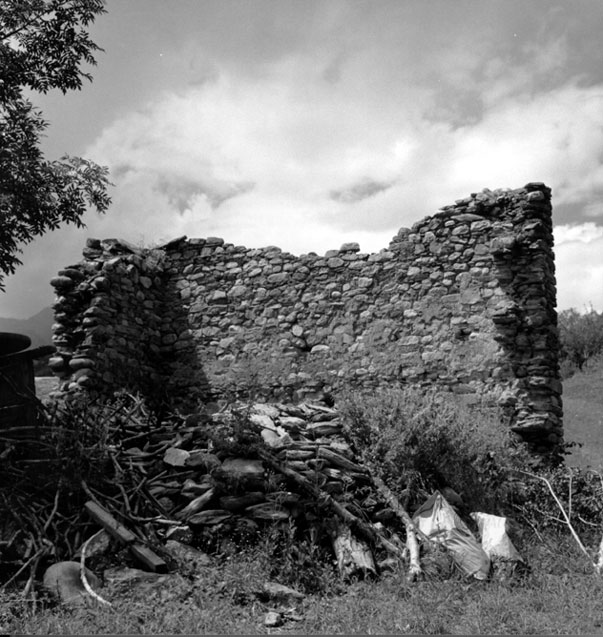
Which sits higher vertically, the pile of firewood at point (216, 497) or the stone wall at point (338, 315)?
the stone wall at point (338, 315)

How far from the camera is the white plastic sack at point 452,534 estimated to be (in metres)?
5.63

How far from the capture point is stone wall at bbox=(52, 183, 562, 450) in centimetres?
927

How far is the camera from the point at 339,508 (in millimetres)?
5914

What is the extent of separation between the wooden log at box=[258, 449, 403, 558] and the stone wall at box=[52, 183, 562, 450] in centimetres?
377

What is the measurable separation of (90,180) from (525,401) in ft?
20.3

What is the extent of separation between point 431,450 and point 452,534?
1.52 meters

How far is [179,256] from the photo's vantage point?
11.2m

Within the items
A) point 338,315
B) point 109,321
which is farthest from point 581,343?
point 109,321

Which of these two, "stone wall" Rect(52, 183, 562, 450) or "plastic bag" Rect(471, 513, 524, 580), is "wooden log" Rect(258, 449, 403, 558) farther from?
"stone wall" Rect(52, 183, 562, 450)

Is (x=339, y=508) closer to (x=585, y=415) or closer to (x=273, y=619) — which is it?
(x=273, y=619)

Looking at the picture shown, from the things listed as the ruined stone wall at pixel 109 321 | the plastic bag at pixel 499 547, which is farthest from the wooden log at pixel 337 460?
the ruined stone wall at pixel 109 321

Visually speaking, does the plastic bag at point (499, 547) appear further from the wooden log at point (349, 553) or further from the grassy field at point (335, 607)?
the wooden log at point (349, 553)

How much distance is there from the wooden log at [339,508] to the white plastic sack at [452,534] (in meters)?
0.41

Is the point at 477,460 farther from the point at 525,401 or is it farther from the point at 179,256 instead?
the point at 179,256
